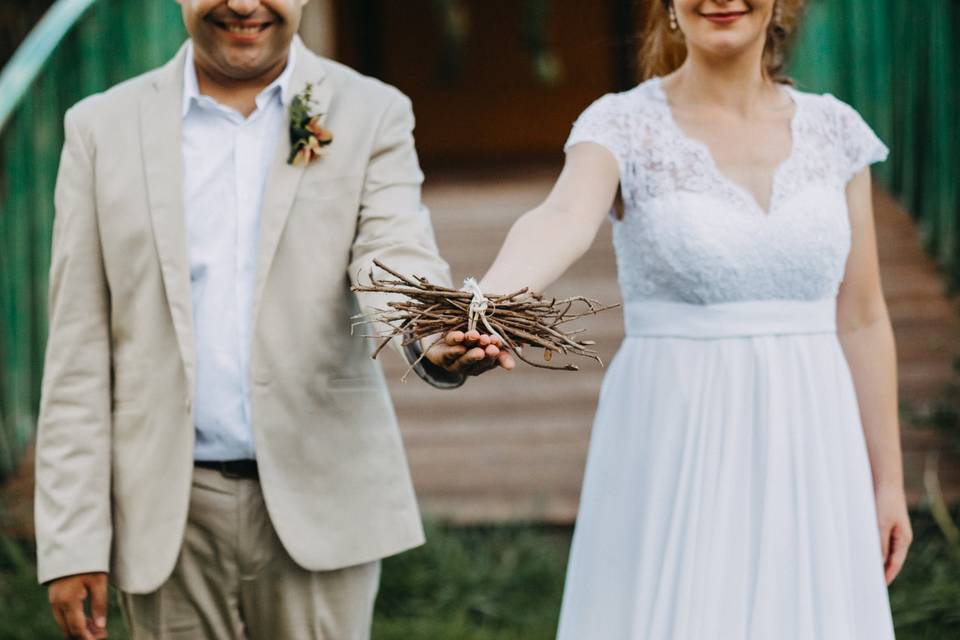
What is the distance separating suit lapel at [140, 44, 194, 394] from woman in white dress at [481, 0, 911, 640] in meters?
0.69

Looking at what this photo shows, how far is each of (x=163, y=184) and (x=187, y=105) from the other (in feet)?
0.62

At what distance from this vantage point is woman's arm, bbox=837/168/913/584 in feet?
10.3

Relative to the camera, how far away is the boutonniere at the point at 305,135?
9.45 feet

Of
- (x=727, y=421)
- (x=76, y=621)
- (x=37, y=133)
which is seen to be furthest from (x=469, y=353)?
(x=37, y=133)

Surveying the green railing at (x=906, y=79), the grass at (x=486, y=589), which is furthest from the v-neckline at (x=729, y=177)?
the green railing at (x=906, y=79)

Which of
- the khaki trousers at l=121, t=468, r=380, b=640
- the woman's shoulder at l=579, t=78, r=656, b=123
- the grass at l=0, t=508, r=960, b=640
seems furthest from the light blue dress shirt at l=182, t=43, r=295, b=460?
the grass at l=0, t=508, r=960, b=640

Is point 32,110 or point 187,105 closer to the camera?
point 187,105

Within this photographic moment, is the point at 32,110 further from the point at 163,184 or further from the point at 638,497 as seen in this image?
the point at 638,497

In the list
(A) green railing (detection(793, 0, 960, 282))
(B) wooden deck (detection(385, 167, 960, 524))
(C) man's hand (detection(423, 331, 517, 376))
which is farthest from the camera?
(A) green railing (detection(793, 0, 960, 282))

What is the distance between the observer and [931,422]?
5676 mm

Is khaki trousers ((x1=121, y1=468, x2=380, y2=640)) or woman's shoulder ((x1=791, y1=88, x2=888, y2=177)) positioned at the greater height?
woman's shoulder ((x1=791, y1=88, x2=888, y2=177))

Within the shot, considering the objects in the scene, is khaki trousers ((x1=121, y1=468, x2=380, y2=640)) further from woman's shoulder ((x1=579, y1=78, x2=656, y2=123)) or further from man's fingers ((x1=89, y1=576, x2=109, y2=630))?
woman's shoulder ((x1=579, y1=78, x2=656, y2=123))

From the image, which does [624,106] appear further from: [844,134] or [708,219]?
[844,134]

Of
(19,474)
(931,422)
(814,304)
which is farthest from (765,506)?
(19,474)
